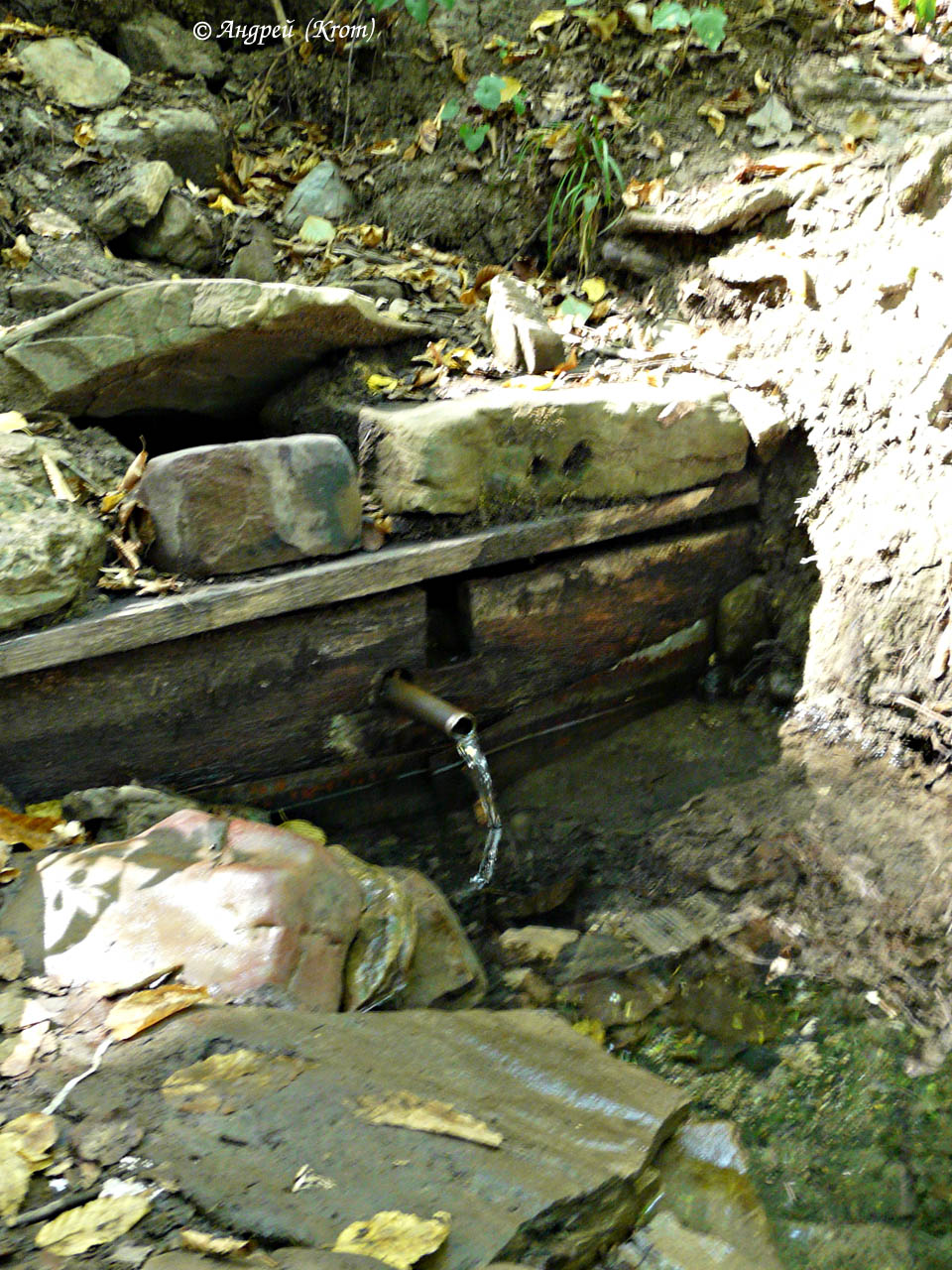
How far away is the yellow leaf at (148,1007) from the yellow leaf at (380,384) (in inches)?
79.0

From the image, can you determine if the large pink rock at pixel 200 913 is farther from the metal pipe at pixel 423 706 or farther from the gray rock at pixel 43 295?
the gray rock at pixel 43 295

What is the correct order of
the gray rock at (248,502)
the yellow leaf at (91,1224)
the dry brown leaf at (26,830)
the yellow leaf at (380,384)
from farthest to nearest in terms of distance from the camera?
the yellow leaf at (380,384), the gray rock at (248,502), the dry brown leaf at (26,830), the yellow leaf at (91,1224)

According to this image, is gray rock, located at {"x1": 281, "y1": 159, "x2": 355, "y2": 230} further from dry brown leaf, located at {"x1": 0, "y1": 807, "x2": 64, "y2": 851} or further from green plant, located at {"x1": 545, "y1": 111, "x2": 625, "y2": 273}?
dry brown leaf, located at {"x1": 0, "y1": 807, "x2": 64, "y2": 851}

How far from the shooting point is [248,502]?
2.56 meters

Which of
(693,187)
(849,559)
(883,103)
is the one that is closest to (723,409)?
(849,559)

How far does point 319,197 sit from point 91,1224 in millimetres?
3889

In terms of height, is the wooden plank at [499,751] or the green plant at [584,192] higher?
the green plant at [584,192]

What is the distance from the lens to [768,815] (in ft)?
9.49

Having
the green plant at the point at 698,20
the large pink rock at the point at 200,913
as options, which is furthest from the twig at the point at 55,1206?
the green plant at the point at 698,20

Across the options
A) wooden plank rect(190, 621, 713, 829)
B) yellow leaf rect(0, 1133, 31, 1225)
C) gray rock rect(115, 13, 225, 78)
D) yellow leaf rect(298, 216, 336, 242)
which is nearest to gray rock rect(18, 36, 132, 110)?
gray rock rect(115, 13, 225, 78)

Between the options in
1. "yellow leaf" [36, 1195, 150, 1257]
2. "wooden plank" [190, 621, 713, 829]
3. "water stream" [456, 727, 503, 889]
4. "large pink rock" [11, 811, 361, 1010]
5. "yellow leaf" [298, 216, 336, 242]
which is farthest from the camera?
"yellow leaf" [298, 216, 336, 242]

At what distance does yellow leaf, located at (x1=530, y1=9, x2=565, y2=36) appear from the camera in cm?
433

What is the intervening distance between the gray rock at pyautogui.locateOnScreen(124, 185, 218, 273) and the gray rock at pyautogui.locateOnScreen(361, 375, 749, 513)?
1.17m

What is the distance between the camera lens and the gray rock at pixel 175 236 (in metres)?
3.60
